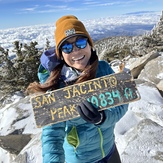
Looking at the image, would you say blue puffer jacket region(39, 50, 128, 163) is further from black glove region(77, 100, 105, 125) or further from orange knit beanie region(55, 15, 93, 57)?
orange knit beanie region(55, 15, 93, 57)

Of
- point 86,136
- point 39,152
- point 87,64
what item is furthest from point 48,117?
point 39,152

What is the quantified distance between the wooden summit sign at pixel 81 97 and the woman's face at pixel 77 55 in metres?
0.20

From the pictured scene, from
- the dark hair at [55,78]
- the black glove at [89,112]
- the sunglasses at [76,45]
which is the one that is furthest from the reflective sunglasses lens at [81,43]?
the black glove at [89,112]

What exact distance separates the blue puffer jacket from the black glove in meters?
0.09

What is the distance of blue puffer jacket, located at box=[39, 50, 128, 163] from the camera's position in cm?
179

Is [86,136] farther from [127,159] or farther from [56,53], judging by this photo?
[127,159]

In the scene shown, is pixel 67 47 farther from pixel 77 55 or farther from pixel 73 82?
pixel 73 82

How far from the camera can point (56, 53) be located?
206 centimetres

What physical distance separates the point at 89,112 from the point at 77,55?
0.54m

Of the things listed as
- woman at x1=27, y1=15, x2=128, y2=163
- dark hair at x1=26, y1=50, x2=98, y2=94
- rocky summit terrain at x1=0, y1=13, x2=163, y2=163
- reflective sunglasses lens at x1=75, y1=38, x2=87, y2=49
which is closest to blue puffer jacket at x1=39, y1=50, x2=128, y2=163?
woman at x1=27, y1=15, x2=128, y2=163

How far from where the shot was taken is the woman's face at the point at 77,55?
75.5 inches

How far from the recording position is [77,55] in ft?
6.34

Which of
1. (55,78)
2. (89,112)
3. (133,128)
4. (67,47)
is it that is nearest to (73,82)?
(55,78)

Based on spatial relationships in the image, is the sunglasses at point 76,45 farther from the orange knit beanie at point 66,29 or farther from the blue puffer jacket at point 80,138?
Answer: the blue puffer jacket at point 80,138
